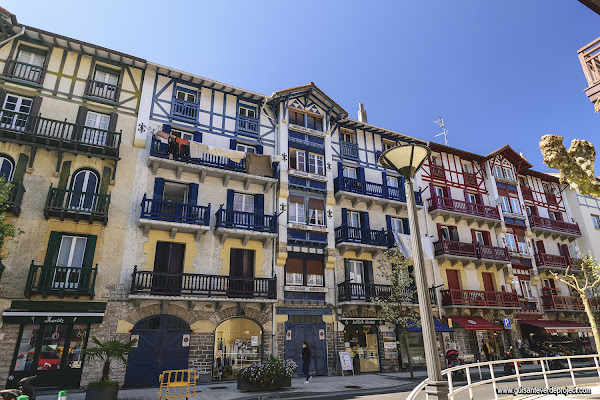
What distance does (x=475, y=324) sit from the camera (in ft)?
79.5

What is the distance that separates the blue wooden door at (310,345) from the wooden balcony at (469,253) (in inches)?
431

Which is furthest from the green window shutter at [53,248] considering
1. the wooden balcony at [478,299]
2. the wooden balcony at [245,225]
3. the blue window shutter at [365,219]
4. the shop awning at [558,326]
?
the shop awning at [558,326]

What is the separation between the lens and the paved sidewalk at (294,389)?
13.1 metres

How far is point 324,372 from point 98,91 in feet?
62.8

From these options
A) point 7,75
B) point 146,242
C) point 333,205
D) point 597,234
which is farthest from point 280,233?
point 597,234

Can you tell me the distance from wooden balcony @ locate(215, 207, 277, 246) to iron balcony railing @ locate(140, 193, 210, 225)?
2.93 feet

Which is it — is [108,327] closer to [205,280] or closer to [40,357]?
[40,357]

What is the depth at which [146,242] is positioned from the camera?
59.8 feet

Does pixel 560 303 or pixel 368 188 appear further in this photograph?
pixel 560 303

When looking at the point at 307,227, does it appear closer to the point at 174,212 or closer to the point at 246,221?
the point at 246,221

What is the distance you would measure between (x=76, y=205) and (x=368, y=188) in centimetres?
1692

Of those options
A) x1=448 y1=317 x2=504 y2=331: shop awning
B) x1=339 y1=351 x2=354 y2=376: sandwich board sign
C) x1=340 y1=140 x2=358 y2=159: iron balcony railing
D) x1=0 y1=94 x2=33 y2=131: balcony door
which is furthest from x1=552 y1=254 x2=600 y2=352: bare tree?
x1=0 y1=94 x2=33 y2=131: balcony door

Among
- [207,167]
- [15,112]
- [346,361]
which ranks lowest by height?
[346,361]

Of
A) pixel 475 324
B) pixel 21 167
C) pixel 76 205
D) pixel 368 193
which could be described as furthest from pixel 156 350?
pixel 475 324
